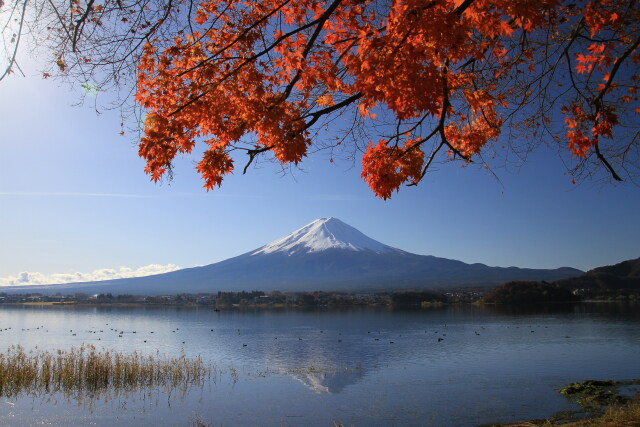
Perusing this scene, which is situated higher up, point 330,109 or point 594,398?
point 330,109

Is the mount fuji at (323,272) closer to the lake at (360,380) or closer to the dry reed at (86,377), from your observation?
the lake at (360,380)

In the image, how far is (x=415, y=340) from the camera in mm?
31062

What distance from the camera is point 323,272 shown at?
542 feet

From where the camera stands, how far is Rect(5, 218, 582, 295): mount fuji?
140875 millimetres

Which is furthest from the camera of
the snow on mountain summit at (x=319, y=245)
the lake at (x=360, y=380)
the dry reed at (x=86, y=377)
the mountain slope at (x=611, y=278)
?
the snow on mountain summit at (x=319, y=245)

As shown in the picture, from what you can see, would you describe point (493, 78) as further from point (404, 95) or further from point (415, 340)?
point (415, 340)

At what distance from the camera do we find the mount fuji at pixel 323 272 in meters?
141

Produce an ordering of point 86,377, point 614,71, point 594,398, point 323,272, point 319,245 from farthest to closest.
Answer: point 319,245 < point 323,272 < point 86,377 < point 594,398 < point 614,71

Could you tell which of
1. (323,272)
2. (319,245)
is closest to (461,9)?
(323,272)

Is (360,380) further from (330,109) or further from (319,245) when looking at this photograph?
(319,245)

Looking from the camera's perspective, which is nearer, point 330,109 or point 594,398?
point 330,109

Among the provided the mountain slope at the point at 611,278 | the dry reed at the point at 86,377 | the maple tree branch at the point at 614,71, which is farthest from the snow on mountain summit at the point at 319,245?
the maple tree branch at the point at 614,71

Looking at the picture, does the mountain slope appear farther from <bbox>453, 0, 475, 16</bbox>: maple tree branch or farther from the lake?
<bbox>453, 0, 475, 16</bbox>: maple tree branch

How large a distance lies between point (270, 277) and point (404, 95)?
157 metres
